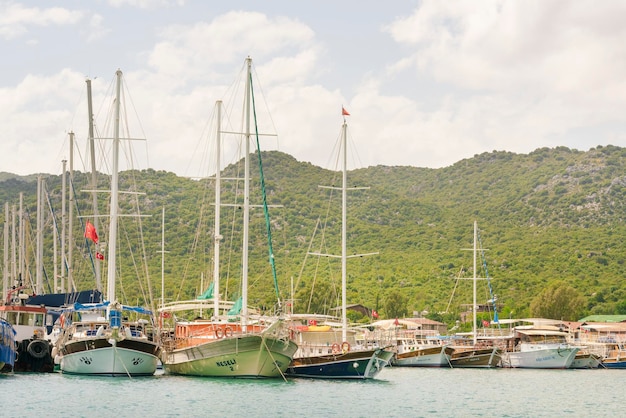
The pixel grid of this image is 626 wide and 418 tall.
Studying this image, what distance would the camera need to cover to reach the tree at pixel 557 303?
372 ft

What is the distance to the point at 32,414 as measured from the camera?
110 ft

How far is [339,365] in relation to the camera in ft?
171

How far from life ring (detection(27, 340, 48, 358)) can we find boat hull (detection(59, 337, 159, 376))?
4074 millimetres

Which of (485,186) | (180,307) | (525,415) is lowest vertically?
(525,415)

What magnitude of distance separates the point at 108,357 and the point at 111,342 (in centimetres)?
93

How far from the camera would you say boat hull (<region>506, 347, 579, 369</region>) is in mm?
81375

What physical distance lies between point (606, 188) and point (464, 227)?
32322 mm

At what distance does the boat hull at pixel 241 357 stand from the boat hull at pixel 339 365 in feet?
11.2

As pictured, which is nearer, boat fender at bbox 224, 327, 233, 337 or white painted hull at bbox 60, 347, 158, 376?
white painted hull at bbox 60, 347, 158, 376

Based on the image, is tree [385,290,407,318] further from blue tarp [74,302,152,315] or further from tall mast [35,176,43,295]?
blue tarp [74,302,152,315]

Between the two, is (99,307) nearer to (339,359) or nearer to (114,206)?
(114,206)

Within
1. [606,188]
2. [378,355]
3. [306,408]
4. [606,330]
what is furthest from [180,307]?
[606,188]

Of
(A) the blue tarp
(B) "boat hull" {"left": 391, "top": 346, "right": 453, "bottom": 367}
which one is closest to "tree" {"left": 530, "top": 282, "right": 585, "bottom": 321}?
(B) "boat hull" {"left": 391, "top": 346, "right": 453, "bottom": 367}

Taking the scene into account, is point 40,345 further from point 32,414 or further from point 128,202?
point 128,202
